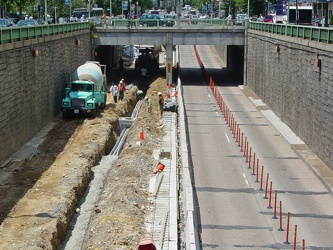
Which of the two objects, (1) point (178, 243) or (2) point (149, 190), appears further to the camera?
(2) point (149, 190)

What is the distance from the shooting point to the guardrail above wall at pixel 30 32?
37406 millimetres

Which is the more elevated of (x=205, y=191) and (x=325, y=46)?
(x=325, y=46)

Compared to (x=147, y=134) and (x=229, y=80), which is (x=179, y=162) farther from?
(x=229, y=80)

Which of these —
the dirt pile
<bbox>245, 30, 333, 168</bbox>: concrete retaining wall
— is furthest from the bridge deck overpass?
the dirt pile

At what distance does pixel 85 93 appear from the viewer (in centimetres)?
4988

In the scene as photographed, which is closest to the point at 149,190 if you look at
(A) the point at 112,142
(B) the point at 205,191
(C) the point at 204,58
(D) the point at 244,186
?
(B) the point at 205,191

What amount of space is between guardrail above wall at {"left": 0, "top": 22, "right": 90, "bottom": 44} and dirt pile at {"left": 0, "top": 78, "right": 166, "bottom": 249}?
643cm

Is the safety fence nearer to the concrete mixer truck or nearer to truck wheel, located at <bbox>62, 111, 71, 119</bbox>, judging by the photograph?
the concrete mixer truck

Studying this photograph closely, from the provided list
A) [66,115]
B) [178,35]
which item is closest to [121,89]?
[66,115]

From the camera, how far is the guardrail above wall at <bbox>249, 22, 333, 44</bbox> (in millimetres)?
36750

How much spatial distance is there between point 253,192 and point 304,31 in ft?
53.3

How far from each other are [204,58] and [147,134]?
211 feet

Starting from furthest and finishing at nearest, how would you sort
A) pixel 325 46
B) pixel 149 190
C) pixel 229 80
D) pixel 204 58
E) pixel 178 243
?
pixel 204 58 < pixel 229 80 < pixel 325 46 < pixel 149 190 < pixel 178 243

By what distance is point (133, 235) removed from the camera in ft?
74.8
